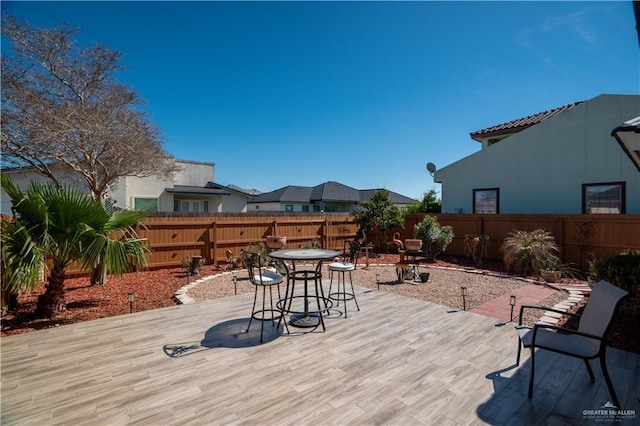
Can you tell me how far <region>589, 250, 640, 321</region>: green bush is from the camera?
4.06 metres

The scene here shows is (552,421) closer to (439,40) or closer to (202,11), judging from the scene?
(439,40)

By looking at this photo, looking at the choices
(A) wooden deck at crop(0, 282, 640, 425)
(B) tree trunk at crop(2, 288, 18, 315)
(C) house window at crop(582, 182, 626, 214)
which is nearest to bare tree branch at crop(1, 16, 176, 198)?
(B) tree trunk at crop(2, 288, 18, 315)

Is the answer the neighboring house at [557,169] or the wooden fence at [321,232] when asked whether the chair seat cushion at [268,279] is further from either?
the neighboring house at [557,169]

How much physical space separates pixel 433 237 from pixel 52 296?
10.0 meters

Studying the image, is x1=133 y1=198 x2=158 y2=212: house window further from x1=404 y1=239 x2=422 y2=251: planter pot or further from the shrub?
the shrub

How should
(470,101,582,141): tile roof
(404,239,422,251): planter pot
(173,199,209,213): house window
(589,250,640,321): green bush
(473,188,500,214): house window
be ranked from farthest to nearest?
1. (173,199,209,213): house window
2. (470,101,582,141): tile roof
3. (473,188,500,214): house window
4. (404,239,422,251): planter pot
5. (589,250,640,321): green bush

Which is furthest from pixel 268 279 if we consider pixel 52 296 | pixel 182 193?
pixel 182 193

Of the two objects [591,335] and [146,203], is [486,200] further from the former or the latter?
[146,203]

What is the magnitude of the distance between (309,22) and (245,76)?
3245mm

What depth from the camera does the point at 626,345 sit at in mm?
3668

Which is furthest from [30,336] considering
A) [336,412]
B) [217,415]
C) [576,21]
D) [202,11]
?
[576,21]

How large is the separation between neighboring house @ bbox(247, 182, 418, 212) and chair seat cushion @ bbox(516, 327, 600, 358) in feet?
74.6

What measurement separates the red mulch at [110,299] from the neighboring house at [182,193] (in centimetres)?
907

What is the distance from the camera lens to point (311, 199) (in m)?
26.6
